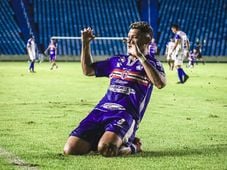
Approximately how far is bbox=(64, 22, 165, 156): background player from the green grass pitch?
179 millimetres

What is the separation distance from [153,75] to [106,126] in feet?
2.67

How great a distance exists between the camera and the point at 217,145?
7.66 meters

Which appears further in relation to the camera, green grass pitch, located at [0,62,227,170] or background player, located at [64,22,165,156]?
background player, located at [64,22,165,156]

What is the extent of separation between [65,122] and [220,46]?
42333 mm

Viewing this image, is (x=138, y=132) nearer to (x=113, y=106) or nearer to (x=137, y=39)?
(x=113, y=106)

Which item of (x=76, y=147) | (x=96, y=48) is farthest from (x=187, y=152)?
(x=96, y=48)

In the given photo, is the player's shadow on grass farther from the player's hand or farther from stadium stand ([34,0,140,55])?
stadium stand ([34,0,140,55])

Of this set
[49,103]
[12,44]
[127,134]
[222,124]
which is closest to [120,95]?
[127,134]

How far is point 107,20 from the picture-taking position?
174ft

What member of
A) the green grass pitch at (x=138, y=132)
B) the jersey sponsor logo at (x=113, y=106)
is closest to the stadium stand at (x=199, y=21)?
the green grass pitch at (x=138, y=132)

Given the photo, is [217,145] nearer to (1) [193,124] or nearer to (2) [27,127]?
(1) [193,124]

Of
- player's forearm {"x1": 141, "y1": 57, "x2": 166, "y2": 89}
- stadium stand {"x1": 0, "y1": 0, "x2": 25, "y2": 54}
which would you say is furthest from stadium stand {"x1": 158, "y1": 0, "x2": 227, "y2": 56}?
player's forearm {"x1": 141, "y1": 57, "x2": 166, "y2": 89}

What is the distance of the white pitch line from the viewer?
6.00 metres

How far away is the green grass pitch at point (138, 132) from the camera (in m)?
6.39
